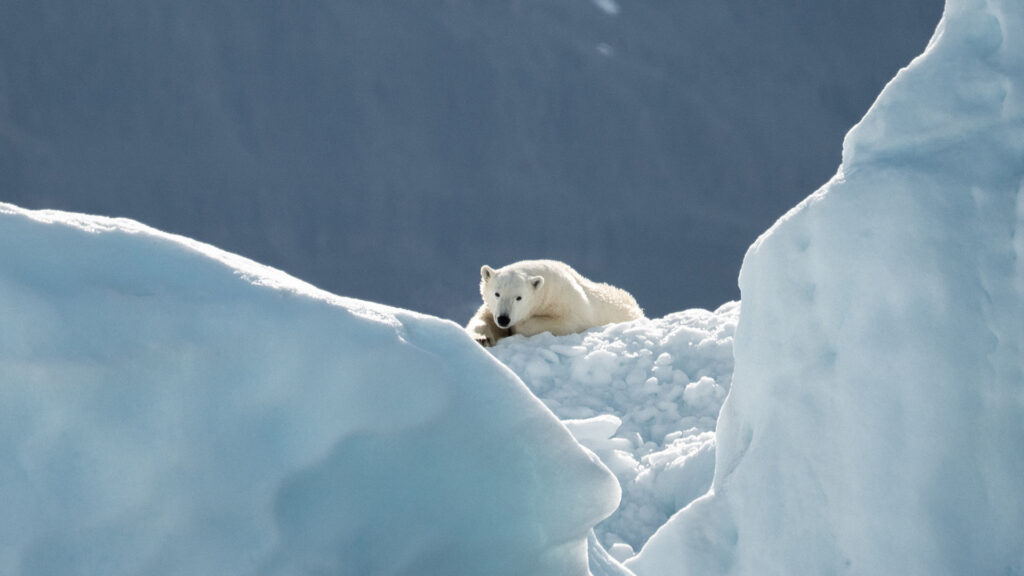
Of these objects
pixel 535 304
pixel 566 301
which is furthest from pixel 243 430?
pixel 566 301

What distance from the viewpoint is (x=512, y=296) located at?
6801 millimetres

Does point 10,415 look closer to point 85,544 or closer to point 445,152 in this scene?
point 85,544

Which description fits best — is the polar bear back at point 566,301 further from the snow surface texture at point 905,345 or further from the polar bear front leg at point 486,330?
the snow surface texture at point 905,345

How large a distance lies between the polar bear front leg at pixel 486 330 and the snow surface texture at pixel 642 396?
351 millimetres

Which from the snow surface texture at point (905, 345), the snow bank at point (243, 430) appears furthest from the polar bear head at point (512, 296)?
the snow bank at point (243, 430)

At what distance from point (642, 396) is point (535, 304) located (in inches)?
70.8

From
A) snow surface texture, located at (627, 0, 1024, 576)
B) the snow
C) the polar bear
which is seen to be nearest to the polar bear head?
the polar bear

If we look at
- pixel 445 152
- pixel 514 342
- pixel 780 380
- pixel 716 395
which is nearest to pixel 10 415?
pixel 780 380

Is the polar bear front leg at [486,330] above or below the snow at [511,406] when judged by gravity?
below

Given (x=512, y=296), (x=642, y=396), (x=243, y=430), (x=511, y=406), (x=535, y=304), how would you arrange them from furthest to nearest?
(x=535, y=304) < (x=512, y=296) < (x=642, y=396) < (x=511, y=406) < (x=243, y=430)

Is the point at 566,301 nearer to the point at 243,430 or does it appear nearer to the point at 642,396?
the point at 642,396

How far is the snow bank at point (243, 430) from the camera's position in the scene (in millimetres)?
1473

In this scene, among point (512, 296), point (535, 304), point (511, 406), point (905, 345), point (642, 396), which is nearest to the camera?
point (511, 406)

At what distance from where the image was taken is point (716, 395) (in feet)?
16.9
